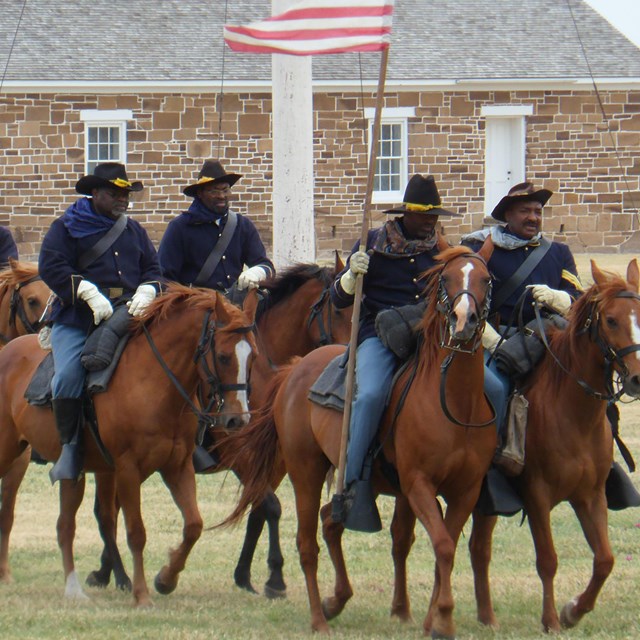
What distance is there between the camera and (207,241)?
10.8 meters

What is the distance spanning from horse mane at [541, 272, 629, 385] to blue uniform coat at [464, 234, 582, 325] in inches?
17.4

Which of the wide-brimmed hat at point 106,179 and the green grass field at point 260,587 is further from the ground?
the wide-brimmed hat at point 106,179

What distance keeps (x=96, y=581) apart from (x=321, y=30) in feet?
13.9

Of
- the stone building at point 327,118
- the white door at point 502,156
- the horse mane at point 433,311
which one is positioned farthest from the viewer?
the white door at point 502,156

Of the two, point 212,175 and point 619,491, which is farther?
point 212,175

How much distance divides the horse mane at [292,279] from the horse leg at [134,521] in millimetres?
2428

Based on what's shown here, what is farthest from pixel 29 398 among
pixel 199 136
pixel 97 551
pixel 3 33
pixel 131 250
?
pixel 3 33

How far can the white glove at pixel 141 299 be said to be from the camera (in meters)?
9.19

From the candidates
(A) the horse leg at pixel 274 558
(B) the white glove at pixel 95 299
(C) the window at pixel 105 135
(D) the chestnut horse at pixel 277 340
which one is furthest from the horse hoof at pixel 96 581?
(C) the window at pixel 105 135

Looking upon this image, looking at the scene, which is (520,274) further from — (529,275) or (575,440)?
(575,440)

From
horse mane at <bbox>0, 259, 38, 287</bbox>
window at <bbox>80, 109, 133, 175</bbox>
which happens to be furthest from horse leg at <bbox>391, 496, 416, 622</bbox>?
window at <bbox>80, 109, 133, 175</bbox>

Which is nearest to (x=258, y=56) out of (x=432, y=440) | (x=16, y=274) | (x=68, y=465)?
(x=16, y=274)

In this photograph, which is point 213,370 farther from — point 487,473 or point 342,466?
point 487,473

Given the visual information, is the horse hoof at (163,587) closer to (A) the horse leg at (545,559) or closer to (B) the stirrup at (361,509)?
Answer: (B) the stirrup at (361,509)
